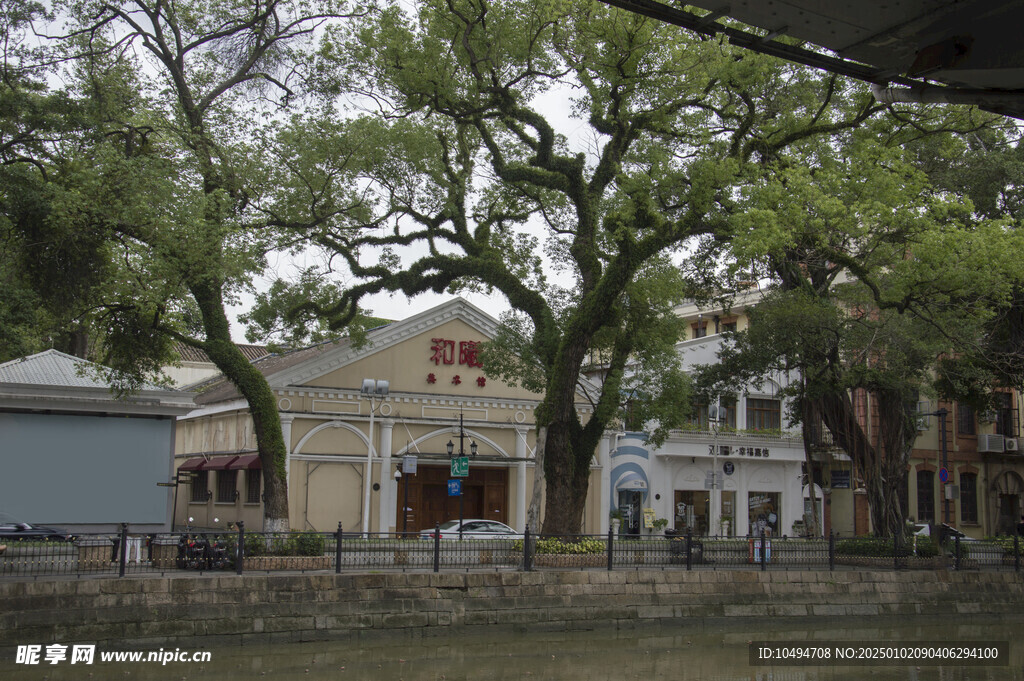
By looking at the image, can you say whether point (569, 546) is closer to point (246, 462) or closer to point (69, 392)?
point (69, 392)

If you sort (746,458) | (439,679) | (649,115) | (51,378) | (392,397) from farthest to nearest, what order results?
(746,458) → (392,397) → (51,378) → (649,115) → (439,679)

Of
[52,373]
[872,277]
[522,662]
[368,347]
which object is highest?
[872,277]

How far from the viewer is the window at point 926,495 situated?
39562mm

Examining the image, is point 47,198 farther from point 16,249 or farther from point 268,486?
point 268,486

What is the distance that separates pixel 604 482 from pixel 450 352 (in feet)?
25.4

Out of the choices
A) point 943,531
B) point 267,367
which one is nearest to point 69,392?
point 267,367

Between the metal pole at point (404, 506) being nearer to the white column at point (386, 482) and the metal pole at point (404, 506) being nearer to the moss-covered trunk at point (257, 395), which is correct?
the white column at point (386, 482)

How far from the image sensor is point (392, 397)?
30.9m

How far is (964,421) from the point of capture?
40.9 m

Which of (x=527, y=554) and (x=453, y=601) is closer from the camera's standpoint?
(x=453, y=601)

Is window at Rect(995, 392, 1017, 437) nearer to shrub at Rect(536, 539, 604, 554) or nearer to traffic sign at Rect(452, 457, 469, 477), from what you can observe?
traffic sign at Rect(452, 457, 469, 477)

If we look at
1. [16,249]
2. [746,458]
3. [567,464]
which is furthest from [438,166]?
[746,458]

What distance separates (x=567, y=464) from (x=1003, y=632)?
1077 centimetres

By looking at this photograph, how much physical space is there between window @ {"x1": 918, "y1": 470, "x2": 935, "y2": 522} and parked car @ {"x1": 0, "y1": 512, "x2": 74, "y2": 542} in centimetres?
3328
